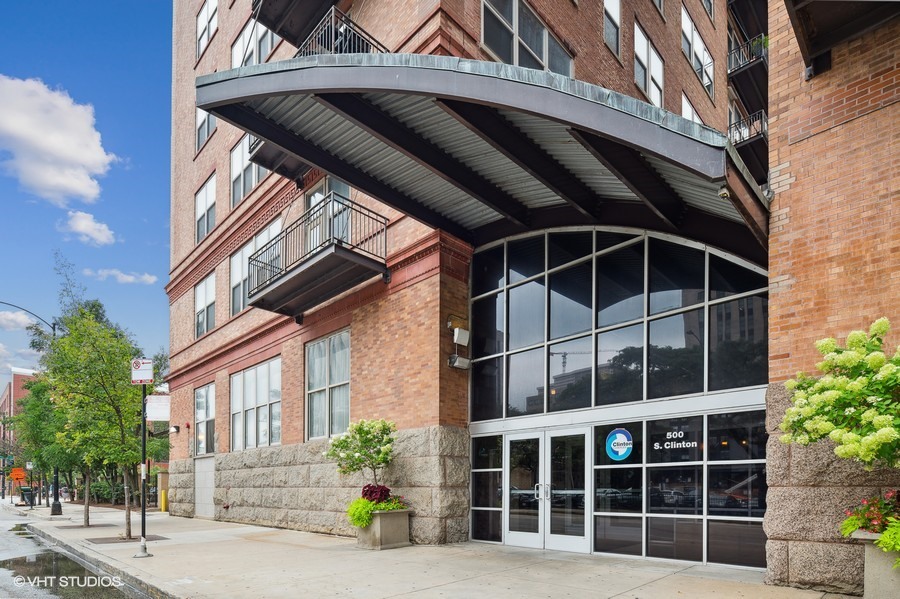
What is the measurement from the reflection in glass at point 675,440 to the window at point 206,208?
62.2ft

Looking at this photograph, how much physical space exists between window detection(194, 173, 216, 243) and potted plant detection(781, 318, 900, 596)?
2212 cm

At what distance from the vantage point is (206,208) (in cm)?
2578

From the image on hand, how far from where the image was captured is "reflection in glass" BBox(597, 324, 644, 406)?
11305 millimetres

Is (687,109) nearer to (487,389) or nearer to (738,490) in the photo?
(487,389)

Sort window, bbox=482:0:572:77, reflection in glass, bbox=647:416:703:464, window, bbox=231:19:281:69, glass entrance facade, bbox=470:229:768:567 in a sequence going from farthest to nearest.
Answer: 1. window, bbox=231:19:281:69
2. window, bbox=482:0:572:77
3. reflection in glass, bbox=647:416:703:464
4. glass entrance facade, bbox=470:229:768:567

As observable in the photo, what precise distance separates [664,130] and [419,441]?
8.03 metres

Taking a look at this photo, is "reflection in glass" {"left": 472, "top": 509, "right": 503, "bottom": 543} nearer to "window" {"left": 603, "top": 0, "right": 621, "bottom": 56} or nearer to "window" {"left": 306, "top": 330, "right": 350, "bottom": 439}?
"window" {"left": 306, "top": 330, "right": 350, "bottom": 439}

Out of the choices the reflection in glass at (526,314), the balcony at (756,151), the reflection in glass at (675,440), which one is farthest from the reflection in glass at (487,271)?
the balcony at (756,151)

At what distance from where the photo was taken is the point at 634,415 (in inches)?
438

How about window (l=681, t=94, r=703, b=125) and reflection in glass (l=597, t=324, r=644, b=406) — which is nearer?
reflection in glass (l=597, t=324, r=644, b=406)

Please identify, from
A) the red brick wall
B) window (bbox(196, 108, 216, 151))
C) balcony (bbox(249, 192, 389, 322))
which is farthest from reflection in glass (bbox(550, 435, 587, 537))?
window (bbox(196, 108, 216, 151))

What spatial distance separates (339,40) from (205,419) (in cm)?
1572

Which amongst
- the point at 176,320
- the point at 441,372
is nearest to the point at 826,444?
the point at 441,372

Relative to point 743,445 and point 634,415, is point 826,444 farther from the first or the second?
point 634,415
